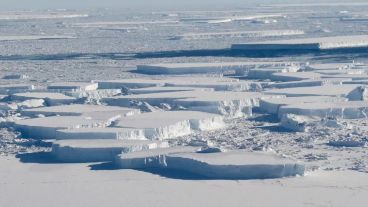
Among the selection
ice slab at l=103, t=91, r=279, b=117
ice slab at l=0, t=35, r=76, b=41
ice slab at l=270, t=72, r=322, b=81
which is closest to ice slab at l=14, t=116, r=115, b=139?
ice slab at l=103, t=91, r=279, b=117

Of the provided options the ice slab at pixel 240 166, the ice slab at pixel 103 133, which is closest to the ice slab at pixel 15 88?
the ice slab at pixel 103 133

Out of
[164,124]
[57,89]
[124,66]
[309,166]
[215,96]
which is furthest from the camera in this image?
[124,66]

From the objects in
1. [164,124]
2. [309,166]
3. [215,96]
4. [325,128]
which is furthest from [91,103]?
[309,166]

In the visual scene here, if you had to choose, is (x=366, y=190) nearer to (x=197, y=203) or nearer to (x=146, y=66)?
(x=197, y=203)

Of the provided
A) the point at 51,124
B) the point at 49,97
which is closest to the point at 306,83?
the point at 49,97

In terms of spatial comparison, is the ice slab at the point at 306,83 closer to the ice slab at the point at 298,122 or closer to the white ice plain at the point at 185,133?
the white ice plain at the point at 185,133

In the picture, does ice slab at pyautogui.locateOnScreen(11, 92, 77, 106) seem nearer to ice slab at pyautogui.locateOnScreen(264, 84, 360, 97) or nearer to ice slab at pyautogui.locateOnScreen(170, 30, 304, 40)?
ice slab at pyautogui.locateOnScreen(264, 84, 360, 97)
